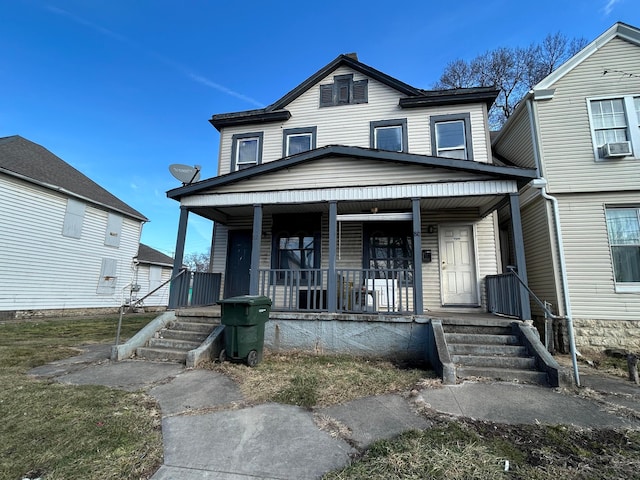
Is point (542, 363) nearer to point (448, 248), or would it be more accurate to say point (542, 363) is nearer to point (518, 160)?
point (448, 248)

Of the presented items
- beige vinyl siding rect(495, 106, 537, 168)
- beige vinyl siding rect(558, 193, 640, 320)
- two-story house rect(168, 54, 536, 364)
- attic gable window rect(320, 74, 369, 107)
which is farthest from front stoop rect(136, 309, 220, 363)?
beige vinyl siding rect(495, 106, 537, 168)

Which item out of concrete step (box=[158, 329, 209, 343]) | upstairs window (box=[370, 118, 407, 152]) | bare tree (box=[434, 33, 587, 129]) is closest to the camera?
concrete step (box=[158, 329, 209, 343])

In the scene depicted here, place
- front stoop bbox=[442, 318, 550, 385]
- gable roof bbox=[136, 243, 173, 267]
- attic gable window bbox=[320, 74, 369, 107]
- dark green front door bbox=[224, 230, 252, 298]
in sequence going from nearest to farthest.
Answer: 1. front stoop bbox=[442, 318, 550, 385]
2. dark green front door bbox=[224, 230, 252, 298]
3. attic gable window bbox=[320, 74, 369, 107]
4. gable roof bbox=[136, 243, 173, 267]

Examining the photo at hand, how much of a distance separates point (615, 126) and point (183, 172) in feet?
36.4

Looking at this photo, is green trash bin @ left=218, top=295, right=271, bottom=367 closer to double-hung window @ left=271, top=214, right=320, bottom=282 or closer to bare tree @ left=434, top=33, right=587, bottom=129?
double-hung window @ left=271, top=214, right=320, bottom=282

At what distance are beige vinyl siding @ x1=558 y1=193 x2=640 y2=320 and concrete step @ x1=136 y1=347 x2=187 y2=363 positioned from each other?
8.39 metres

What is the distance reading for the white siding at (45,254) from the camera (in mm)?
10570

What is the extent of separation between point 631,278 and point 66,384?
35.6 ft

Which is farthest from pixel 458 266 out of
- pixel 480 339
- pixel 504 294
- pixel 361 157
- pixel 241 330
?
pixel 241 330

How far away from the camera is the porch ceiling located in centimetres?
685

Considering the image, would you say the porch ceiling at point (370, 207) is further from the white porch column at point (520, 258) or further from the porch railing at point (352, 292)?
the porch railing at point (352, 292)

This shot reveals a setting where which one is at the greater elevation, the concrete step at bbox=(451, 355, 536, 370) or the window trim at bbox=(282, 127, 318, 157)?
the window trim at bbox=(282, 127, 318, 157)

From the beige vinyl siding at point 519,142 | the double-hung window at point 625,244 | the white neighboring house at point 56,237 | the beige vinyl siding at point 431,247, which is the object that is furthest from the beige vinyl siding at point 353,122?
the white neighboring house at point 56,237

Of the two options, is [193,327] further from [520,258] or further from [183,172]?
[520,258]
